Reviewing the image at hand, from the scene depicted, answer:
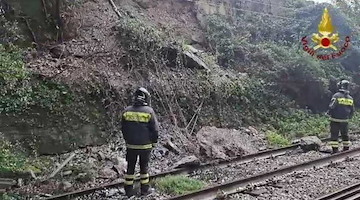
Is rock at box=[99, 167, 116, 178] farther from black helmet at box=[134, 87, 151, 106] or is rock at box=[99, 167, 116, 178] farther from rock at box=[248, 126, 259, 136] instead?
rock at box=[248, 126, 259, 136]

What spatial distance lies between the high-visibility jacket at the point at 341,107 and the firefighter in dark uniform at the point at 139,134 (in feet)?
21.0

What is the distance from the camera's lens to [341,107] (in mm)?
11789

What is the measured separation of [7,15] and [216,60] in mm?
7494

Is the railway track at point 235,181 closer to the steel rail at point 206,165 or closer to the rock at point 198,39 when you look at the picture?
the steel rail at point 206,165

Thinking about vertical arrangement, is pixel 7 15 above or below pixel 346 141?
above

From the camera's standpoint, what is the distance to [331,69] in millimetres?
17828

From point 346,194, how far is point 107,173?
4745 mm

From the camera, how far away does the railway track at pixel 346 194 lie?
709cm

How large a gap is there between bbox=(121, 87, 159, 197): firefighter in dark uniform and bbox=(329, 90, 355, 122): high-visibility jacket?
6386 millimetres

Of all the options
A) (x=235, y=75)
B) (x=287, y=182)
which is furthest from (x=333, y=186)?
(x=235, y=75)

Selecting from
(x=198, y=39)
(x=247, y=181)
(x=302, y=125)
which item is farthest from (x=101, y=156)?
(x=198, y=39)

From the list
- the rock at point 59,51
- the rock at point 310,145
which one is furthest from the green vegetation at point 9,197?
the rock at point 310,145

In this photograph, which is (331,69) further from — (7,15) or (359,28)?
(7,15)

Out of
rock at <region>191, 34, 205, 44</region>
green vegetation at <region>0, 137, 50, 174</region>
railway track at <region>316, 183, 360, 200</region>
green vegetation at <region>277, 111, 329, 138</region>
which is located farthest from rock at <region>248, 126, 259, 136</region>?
green vegetation at <region>0, 137, 50, 174</region>
